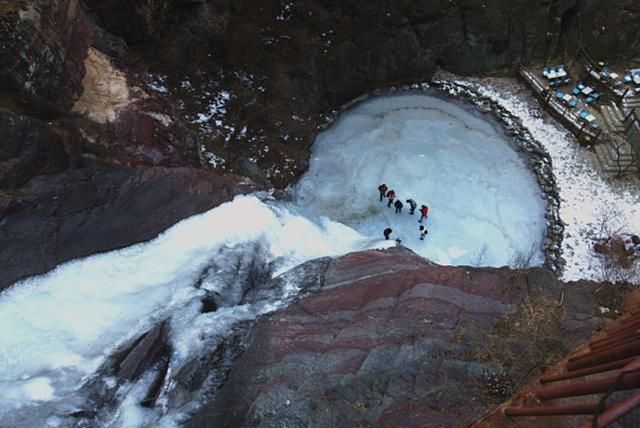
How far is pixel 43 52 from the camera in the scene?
1052 centimetres

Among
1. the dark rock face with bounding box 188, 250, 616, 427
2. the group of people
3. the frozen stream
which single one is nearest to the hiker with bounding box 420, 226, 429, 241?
the group of people

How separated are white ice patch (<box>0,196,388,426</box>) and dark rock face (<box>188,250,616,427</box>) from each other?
51.4 inches

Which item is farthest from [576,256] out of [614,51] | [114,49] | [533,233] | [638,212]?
[114,49]

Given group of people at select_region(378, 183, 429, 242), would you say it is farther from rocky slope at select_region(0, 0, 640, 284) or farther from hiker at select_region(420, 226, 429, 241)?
rocky slope at select_region(0, 0, 640, 284)

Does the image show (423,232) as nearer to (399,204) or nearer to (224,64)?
(399,204)

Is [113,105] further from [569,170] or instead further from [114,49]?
[569,170]

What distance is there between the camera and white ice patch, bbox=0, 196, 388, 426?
7.79m

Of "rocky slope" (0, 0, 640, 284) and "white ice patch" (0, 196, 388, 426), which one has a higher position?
"rocky slope" (0, 0, 640, 284)

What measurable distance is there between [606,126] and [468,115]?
624 centimetres

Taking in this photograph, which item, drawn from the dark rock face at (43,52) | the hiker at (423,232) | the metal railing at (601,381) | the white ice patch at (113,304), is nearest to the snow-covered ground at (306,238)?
the white ice patch at (113,304)

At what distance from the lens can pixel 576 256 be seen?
1789 cm

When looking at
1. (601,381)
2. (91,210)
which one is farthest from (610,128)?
(601,381)

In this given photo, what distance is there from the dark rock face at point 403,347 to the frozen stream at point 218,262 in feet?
3.01

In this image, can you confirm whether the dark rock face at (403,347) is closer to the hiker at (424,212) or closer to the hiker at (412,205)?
the hiker at (424,212)
